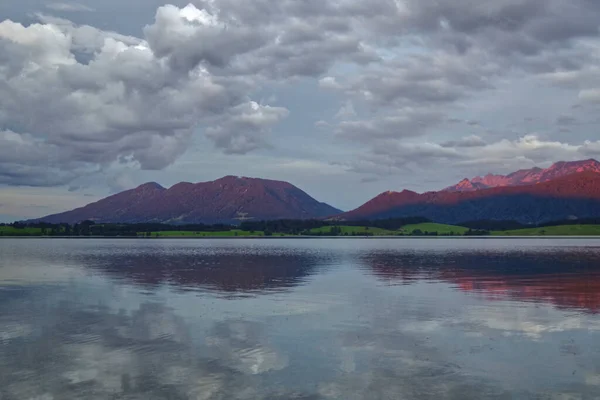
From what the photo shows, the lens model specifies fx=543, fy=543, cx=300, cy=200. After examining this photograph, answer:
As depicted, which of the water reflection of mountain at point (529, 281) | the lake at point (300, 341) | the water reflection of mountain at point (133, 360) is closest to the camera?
the water reflection of mountain at point (133, 360)

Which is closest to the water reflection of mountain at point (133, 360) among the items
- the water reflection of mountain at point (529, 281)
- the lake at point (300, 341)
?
the lake at point (300, 341)

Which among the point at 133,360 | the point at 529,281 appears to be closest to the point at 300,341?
the point at 133,360

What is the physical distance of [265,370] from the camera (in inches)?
1051

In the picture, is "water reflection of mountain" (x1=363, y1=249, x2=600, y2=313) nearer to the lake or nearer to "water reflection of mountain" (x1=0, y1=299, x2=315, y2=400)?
the lake

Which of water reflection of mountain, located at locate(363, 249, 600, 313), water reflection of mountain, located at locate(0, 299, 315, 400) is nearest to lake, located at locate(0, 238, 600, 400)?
water reflection of mountain, located at locate(0, 299, 315, 400)

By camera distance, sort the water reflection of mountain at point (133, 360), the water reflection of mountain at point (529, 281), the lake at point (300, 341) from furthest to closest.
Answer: the water reflection of mountain at point (529, 281), the lake at point (300, 341), the water reflection of mountain at point (133, 360)

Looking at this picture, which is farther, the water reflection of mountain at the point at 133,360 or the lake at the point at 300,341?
the lake at the point at 300,341

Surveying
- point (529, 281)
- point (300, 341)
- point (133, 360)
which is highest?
point (133, 360)

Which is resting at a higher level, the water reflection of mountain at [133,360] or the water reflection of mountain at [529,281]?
the water reflection of mountain at [133,360]

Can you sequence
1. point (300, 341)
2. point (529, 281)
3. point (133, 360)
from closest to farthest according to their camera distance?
point (133, 360)
point (300, 341)
point (529, 281)

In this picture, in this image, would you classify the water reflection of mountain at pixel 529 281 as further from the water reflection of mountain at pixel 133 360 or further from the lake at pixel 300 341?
the water reflection of mountain at pixel 133 360

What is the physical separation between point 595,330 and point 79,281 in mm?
59624

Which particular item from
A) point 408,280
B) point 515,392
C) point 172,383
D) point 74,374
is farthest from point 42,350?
point 408,280

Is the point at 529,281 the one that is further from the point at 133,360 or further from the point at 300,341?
the point at 133,360
